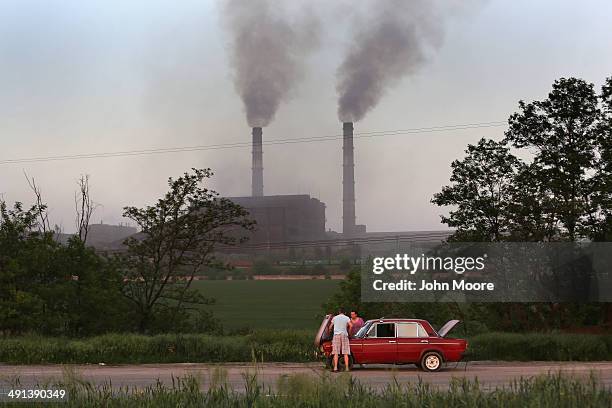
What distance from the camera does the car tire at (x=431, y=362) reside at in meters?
22.3

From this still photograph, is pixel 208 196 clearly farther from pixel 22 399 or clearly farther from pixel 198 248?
pixel 22 399

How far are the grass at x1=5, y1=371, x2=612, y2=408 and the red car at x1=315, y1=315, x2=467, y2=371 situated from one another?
38.8ft

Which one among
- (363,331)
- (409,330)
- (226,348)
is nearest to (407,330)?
(409,330)

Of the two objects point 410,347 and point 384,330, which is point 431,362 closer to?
point 410,347

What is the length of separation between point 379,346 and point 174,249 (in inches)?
589

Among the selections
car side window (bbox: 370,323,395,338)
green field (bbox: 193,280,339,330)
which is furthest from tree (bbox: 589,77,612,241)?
A: green field (bbox: 193,280,339,330)

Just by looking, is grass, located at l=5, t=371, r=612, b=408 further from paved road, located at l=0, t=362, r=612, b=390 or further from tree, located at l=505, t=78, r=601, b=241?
tree, located at l=505, t=78, r=601, b=241

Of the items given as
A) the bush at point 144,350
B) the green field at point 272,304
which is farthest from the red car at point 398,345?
the green field at point 272,304

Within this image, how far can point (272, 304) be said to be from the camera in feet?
340

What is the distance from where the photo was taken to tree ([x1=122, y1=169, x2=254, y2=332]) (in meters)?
33.9

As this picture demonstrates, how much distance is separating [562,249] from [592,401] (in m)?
26.2

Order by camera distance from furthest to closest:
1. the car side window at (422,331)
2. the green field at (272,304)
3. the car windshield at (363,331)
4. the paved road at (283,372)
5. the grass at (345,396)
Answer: the green field at (272,304), the car side window at (422,331), the car windshield at (363,331), the paved road at (283,372), the grass at (345,396)

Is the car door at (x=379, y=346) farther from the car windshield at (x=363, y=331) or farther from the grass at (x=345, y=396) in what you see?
the grass at (x=345, y=396)

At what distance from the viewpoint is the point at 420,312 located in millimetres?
32812
